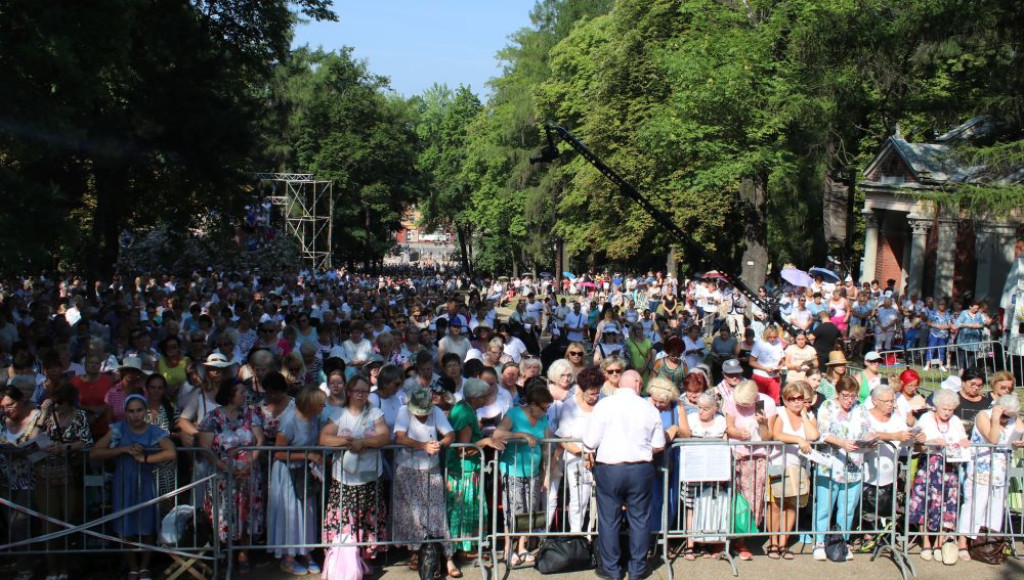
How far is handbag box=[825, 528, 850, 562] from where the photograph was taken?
8242mm

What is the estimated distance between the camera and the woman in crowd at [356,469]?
7500 mm

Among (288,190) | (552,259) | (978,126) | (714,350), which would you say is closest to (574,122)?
(552,259)

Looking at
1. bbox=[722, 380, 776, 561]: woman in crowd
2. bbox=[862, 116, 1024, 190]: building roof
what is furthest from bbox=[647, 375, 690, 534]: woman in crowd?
bbox=[862, 116, 1024, 190]: building roof

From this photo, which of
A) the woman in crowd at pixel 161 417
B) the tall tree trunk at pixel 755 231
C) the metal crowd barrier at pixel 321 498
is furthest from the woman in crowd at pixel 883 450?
the tall tree trunk at pixel 755 231

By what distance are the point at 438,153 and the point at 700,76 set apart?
50.8m

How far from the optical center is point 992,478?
8242 mm

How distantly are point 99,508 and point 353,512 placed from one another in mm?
1964

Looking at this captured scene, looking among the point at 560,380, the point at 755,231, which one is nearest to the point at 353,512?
the point at 560,380

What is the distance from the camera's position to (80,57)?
1377 cm

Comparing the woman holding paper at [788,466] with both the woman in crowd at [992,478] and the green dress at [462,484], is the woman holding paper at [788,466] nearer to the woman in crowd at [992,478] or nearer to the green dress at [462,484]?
the woman in crowd at [992,478]

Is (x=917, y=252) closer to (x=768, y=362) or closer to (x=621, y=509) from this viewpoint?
(x=768, y=362)

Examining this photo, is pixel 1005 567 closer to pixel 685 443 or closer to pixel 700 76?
pixel 685 443

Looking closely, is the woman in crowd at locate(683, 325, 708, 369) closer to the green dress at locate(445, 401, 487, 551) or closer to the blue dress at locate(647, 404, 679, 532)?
the blue dress at locate(647, 404, 679, 532)

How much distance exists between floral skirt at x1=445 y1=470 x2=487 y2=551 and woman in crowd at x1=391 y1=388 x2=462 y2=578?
0.47 feet
